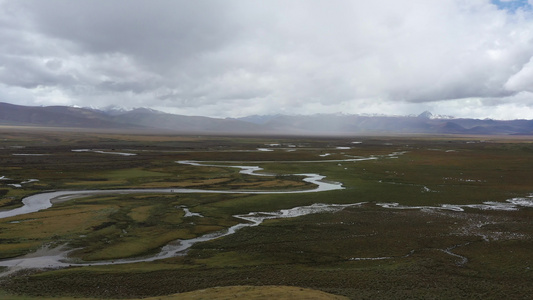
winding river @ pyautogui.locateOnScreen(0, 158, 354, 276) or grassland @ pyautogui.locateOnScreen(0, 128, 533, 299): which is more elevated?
grassland @ pyautogui.locateOnScreen(0, 128, 533, 299)

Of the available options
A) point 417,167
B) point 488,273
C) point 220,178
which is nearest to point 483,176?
point 417,167

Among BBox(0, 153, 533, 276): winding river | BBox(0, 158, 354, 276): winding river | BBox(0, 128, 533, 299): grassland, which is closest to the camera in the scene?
BBox(0, 128, 533, 299): grassland

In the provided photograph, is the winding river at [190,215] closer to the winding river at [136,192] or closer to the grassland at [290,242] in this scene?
the winding river at [136,192]

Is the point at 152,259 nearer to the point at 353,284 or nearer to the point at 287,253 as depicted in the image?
the point at 287,253

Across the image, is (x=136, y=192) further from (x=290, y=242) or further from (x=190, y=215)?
(x=290, y=242)

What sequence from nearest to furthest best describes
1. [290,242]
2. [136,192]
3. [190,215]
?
[290,242], [190,215], [136,192]

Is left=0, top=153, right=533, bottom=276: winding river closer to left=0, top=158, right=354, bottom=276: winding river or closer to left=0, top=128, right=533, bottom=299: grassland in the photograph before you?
left=0, top=158, right=354, bottom=276: winding river

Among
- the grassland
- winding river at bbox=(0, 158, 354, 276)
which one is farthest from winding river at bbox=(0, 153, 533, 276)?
the grassland

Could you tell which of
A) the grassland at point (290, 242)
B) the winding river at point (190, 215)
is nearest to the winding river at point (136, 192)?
the winding river at point (190, 215)

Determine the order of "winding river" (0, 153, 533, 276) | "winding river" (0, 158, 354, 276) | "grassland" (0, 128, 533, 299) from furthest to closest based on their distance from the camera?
"winding river" (0, 153, 533, 276), "winding river" (0, 158, 354, 276), "grassland" (0, 128, 533, 299)

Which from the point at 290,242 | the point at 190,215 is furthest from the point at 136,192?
the point at 290,242

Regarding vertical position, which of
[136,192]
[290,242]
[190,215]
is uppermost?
[290,242]
